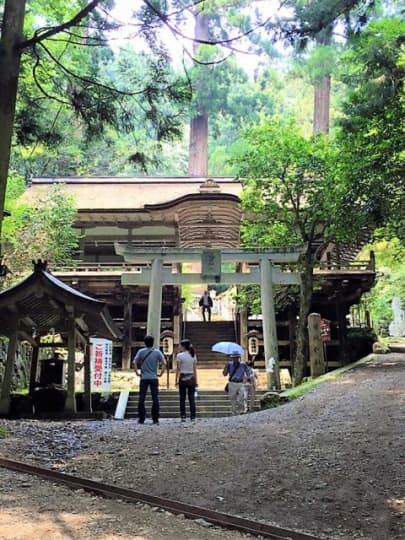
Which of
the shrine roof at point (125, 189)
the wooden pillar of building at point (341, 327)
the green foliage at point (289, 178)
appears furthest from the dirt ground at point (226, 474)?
the shrine roof at point (125, 189)

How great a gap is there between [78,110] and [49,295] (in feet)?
10.5

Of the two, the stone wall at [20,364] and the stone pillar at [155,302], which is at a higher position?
the stone pillar at [155,302]

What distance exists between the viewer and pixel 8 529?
309 centimetres

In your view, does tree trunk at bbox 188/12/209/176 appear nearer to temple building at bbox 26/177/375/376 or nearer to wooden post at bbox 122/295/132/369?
temple building at bbox 26/177/375/376

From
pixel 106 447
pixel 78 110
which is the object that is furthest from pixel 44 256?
pixel 106 447

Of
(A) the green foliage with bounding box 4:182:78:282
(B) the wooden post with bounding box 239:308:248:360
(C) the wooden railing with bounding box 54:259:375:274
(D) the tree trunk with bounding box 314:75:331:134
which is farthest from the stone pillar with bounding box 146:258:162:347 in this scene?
(D) the tree trunk with bounding box 314:75:331:134

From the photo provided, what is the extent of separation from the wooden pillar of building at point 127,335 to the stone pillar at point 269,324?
568 cm

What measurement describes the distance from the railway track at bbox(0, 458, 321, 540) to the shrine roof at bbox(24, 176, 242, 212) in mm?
13028

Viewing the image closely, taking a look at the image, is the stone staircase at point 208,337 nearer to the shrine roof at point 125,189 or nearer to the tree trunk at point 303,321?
the tree trunk at point 303,321

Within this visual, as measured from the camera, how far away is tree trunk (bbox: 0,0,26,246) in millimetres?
5721

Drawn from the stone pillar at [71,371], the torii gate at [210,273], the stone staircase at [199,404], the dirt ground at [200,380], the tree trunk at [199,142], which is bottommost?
the stone staircase at [199,404]

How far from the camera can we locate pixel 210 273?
12422 millimetres

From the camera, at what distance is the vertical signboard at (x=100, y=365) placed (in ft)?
39.4

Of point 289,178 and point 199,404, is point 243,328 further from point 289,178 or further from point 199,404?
point 289,178
